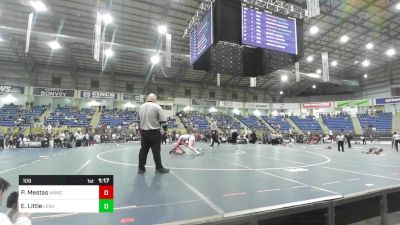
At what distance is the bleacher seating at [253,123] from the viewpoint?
39691mm

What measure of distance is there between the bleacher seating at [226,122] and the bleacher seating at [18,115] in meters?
24.2

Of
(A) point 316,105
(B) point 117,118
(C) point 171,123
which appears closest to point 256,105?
(A) point 316,105

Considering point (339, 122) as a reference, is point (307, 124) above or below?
below

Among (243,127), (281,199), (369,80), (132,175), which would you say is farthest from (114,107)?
(369,80)

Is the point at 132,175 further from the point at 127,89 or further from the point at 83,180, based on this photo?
the point at 127,89

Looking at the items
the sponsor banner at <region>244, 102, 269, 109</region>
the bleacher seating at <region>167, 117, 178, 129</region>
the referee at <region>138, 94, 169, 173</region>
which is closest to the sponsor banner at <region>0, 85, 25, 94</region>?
the bleacher seating at <region>167, 117, 178, 129</region>

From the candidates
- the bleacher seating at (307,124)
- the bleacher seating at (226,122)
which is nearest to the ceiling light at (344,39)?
the bleacher seating at (307,124)

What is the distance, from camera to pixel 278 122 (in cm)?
4228

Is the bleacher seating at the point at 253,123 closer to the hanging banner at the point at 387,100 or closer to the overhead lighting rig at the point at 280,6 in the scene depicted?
the hanging banner at the point at 387,100

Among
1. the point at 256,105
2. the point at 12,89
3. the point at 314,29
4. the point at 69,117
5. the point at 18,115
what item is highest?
the point at 314,29

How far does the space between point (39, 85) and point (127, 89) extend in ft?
38.5
